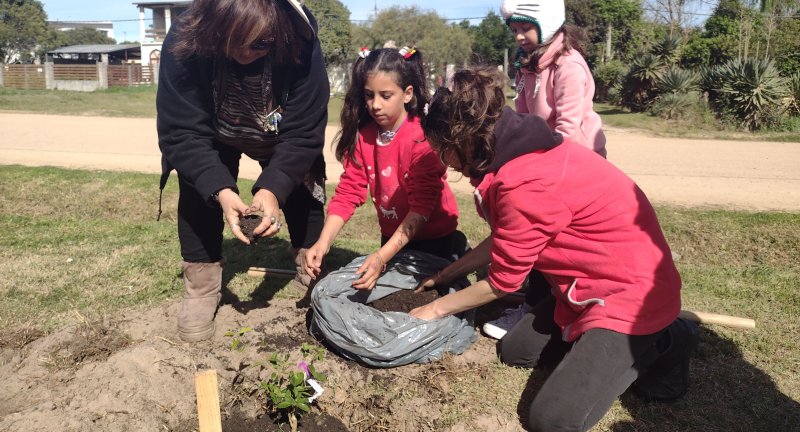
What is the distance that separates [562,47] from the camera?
3.38 metres

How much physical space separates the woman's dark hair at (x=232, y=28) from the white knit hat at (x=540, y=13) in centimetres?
111

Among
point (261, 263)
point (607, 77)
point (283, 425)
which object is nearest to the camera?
point (283, 425)

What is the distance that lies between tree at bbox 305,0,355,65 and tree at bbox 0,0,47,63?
25.7 metres

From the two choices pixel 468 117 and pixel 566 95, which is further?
pixel 566 95

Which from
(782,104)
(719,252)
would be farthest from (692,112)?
(719,252)

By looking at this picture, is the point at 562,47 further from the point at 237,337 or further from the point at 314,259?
the point at 237,337

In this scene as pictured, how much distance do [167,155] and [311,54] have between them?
2.76ft

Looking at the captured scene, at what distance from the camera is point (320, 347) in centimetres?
314

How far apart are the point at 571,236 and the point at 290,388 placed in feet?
4.19

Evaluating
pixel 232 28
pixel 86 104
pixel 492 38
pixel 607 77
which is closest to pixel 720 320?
pixel 232 28

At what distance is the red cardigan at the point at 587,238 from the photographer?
249cm

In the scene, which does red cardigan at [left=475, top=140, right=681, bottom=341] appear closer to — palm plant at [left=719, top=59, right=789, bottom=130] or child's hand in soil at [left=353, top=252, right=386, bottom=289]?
child's hand in soil at [left=353, top=252, right=386, bottom=289]

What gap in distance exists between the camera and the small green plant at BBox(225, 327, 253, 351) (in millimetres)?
3090

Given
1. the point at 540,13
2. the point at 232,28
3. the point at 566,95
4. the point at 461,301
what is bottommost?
the point at 461,301
